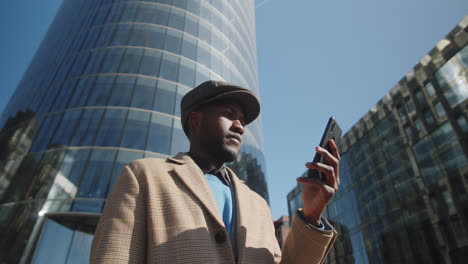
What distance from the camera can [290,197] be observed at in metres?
34.6

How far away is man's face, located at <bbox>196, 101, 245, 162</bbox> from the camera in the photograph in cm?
214

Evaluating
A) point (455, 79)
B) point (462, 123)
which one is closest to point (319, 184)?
point (462, 123)

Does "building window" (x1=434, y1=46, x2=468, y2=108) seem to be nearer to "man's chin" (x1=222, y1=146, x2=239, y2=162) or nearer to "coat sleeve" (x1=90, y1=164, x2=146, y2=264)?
"man's chin" (x1=222, y1=146, x2=239, y2=162)

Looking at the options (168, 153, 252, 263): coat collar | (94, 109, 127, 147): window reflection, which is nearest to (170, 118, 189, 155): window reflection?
(94, 109, 127, 147): window reflection

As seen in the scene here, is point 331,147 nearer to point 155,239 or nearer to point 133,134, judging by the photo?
point 155,239

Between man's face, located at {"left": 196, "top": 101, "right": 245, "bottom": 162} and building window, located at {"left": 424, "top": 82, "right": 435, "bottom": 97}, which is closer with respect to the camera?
man's face, located at {"left": 196, "top": 101, "right": 245, "bottom": 162}

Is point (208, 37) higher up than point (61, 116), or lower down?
higher up

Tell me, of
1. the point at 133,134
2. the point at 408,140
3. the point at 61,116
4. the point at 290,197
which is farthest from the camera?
the point at 290,197

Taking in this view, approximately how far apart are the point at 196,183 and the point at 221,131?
21.9 inches

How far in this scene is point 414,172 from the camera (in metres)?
19.3

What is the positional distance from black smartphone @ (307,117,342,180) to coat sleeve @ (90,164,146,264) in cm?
92

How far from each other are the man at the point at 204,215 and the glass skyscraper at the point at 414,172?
59.3ft

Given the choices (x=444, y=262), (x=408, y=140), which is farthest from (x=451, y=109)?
(x=444, y=262)

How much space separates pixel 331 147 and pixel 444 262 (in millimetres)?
19187
